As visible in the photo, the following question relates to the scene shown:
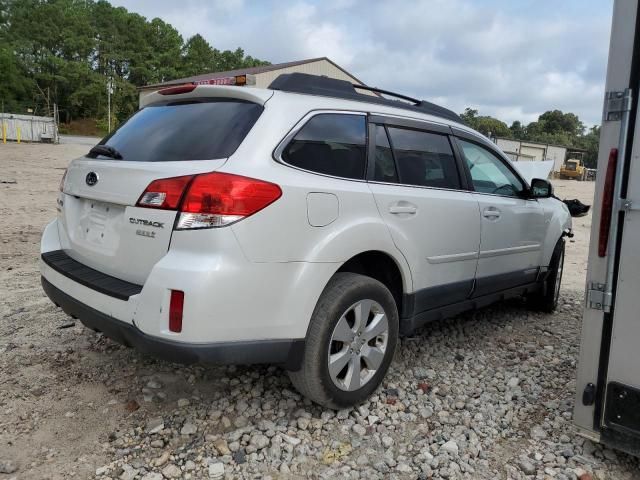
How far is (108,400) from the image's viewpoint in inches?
116

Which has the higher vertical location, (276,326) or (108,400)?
(276,326)

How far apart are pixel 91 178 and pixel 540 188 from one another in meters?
3.45

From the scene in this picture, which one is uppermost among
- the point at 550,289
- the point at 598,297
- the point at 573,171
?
the point at 573,171

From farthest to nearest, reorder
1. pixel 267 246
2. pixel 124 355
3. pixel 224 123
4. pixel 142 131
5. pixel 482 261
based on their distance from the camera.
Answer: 1. pixel 482 261
2. pixel 124 355
3. pixel 142 131
4. pixel 224 123
5. pixel 267 246

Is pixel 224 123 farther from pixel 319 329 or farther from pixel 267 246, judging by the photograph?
pixel 319 329

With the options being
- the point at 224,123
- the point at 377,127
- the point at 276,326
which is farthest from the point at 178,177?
the point at 377,127

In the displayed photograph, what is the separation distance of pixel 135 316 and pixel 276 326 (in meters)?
0.65

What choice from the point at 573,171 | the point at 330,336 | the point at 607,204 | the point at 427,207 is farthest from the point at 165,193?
the point at 573,171

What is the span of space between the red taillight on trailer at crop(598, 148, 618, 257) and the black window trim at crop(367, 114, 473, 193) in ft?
3.67

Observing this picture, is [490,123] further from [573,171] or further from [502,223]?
[502,223]

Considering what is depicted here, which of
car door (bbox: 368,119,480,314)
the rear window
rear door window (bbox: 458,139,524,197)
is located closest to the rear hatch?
the rear window

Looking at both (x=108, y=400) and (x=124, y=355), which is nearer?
(x=108, y=400)

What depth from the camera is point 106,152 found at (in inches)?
113

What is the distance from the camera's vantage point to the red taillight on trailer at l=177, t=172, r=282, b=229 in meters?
2.23
